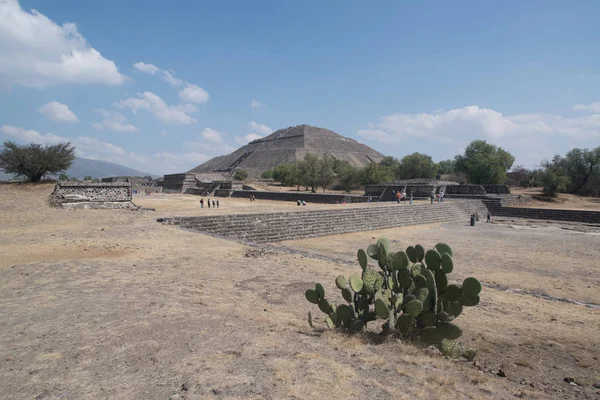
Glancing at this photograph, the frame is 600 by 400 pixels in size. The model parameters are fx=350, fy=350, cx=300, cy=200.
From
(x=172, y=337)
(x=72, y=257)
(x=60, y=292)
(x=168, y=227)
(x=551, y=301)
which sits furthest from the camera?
(x=168, y=227)

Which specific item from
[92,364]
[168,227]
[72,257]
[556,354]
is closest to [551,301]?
[556,354]

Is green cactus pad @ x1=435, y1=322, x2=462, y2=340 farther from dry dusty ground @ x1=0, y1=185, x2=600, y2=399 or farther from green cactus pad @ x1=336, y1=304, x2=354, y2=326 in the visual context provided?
green cactus pad @ x1=336, y1=304, x2=354, y2=326

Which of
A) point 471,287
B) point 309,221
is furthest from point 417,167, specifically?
point 471,287

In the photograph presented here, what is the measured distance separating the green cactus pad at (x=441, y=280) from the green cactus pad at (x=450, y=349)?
0.61 m

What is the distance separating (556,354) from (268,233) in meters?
12.7

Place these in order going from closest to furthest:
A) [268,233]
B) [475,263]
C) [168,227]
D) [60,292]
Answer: [60,292] → [475,263] → [168,227] → [268,233]

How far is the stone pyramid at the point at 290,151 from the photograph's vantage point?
91.9 m

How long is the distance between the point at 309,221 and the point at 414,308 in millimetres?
14238

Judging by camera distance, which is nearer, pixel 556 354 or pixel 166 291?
pixel 556 354

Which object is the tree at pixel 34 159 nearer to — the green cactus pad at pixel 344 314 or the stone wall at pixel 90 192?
the stone wall at pixel 90 192

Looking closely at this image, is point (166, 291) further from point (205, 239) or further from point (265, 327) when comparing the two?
point (205, 239)

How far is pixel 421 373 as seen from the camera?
337 centimetres

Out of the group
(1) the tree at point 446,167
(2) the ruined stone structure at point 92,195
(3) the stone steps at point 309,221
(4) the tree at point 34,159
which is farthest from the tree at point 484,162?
(4) the tree at point 34,159

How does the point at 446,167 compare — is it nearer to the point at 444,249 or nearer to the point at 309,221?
the point at 309,221
